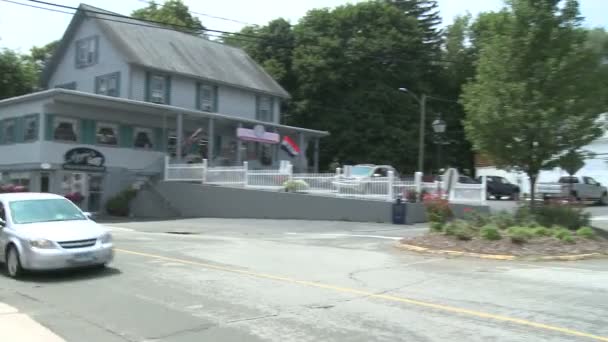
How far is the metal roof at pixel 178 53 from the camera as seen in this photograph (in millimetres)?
35781

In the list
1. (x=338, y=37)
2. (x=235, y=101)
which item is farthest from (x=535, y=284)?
(x=338, y=37)

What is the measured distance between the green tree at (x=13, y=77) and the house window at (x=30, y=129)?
16.2 m

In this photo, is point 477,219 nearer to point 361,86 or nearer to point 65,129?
point 65,129

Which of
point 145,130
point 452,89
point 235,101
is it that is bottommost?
point 145,130

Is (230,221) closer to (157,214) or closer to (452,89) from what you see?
(157,214)

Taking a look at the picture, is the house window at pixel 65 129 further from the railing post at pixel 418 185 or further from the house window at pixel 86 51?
the railing post at pixel 418 185

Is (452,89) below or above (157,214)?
above

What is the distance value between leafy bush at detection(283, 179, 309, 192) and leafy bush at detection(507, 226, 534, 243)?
12.7 m

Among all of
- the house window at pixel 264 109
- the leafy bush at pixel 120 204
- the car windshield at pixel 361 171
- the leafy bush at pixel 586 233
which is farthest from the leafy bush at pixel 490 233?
the house window at pixel 264 109

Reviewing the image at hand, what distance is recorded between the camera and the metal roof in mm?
35781

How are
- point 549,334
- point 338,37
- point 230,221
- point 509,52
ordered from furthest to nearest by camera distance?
point 338,37 → point 230,221 → point 509,52 → point 549,334

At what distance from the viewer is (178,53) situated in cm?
3931

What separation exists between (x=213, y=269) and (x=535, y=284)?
587cm

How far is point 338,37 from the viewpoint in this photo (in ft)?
175
